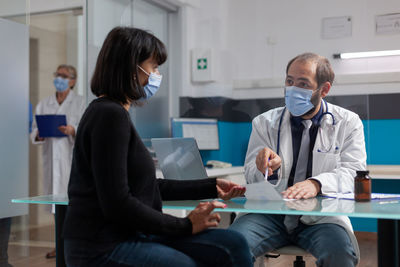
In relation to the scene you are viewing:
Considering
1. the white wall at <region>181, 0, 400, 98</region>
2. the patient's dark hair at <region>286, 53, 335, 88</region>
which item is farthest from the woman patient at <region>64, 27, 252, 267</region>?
the white wall at <region>181, 0, 400, 98</region>

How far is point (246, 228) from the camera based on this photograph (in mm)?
2008

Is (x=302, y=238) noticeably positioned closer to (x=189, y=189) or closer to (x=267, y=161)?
(x=267, y=161)

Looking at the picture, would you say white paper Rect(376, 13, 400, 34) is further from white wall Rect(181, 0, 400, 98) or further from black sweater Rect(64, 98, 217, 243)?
black sweater Rect(64, 98, 217, 243)

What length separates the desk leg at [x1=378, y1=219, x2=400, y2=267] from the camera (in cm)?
153

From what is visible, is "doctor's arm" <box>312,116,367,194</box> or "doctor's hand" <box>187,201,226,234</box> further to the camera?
"doctor's arm" <box>312,116,367,194</box>

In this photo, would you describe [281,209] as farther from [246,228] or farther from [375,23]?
[375,23]

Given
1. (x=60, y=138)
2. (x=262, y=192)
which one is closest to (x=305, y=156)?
(x=262, y=192)

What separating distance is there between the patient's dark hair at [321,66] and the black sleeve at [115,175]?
1108 mm

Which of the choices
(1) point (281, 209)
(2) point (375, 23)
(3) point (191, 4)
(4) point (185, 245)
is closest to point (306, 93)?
(2) point (375, 23)

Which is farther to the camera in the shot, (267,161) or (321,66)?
(321,66)

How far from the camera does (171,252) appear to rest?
1.41m

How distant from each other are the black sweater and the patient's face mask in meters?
0.86

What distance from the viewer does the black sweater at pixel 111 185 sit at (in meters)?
1.36

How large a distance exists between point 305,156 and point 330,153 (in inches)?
3.9
